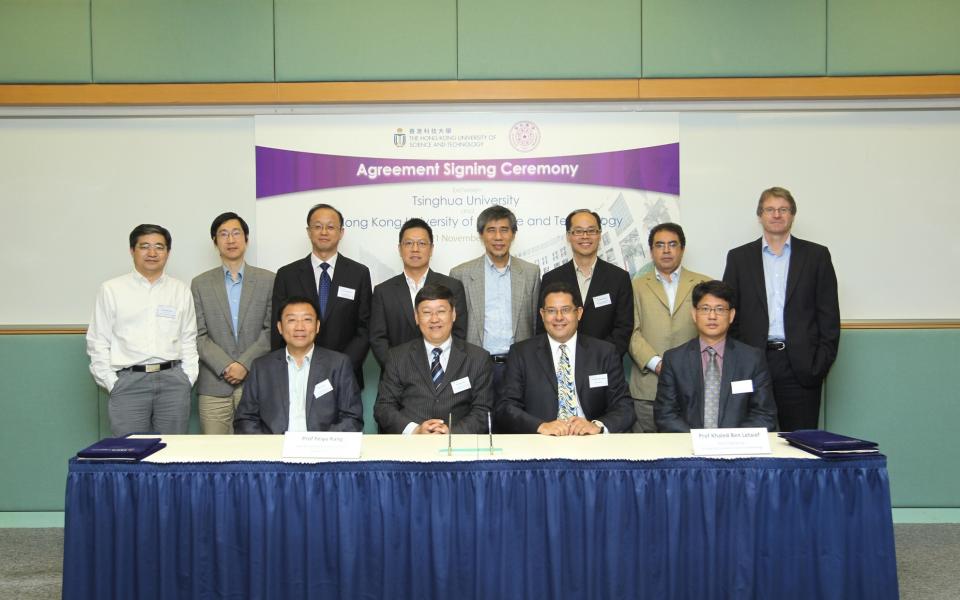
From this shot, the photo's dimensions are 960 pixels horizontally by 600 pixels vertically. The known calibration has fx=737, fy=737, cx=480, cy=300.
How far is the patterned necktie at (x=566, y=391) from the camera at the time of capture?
3.23 metres

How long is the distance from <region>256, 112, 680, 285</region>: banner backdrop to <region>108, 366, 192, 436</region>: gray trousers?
39.6 inches

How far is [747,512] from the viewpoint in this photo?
2365mm

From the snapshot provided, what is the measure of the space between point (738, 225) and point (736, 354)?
165cm

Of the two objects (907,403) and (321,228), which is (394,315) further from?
(907,403)

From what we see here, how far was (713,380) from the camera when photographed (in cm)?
315

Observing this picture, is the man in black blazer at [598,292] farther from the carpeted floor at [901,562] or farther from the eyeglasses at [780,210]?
the carpeted floor at [901,562]

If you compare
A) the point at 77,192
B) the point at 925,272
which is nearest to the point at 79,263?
the point at 77,192

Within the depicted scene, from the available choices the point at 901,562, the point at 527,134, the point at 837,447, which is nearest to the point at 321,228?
the point at 527,134

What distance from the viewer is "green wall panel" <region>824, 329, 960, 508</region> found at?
443cm

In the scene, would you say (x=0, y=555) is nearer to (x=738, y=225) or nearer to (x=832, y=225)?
(x=738, y=225)

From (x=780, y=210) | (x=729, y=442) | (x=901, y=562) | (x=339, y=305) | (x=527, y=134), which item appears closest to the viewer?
(x=729, y=442)

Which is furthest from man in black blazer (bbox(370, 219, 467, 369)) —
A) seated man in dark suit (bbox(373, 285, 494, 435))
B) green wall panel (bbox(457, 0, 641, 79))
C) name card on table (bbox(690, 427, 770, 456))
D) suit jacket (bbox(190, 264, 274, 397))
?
name card on table (bbox(690, 427, 770, 456))

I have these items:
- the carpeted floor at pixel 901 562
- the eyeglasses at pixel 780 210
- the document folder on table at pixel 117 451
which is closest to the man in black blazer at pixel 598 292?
the eyeglasses at pixel 780 210

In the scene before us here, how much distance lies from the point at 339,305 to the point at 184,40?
196 centimetres
